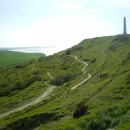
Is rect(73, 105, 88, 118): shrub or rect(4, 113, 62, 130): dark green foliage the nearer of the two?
rect(73, 105, 88, 118): shrub

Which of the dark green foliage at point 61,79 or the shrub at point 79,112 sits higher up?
the shrub at point 79,112

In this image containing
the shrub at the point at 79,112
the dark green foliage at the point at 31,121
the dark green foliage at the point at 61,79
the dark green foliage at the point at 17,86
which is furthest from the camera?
the dark green foliage at the point at 17,86

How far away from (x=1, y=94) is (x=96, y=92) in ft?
141

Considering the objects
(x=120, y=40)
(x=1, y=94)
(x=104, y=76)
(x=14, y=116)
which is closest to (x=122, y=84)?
(x=104, y=76)

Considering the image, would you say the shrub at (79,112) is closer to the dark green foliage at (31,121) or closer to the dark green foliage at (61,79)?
the dark green foliage at (31,121)

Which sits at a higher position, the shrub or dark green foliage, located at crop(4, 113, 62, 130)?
the shrub

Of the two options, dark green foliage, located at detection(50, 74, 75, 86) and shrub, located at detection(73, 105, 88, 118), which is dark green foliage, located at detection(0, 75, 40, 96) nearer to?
dark green foliage, located at detection(50, 74, 75, 86)

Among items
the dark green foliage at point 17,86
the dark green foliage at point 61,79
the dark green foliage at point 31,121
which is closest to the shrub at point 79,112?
the dark green foliage at point 31,121

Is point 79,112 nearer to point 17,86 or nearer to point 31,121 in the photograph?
point 31,121

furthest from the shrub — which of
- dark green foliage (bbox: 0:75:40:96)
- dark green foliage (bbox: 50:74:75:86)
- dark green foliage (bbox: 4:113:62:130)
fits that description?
dark green foliage (bbox: 0:75:40:96)

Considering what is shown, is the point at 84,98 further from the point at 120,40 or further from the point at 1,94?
the point at 120,40

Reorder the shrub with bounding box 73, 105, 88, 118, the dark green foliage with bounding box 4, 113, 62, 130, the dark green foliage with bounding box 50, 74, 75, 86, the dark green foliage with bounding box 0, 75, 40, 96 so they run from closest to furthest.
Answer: the shrub with bounding box 73, 105, 88, 118 < the dark green foliage with bounding box 4, 113, 62, 130 < the dark green foliage with bounding box 50, 74, 75, 86 < the dark green foliage with bounding box 0, 75, 40, 96

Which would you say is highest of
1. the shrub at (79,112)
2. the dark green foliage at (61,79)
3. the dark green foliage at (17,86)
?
the shrub at (79,112)

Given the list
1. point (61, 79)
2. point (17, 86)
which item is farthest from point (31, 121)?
point (17, 86)
